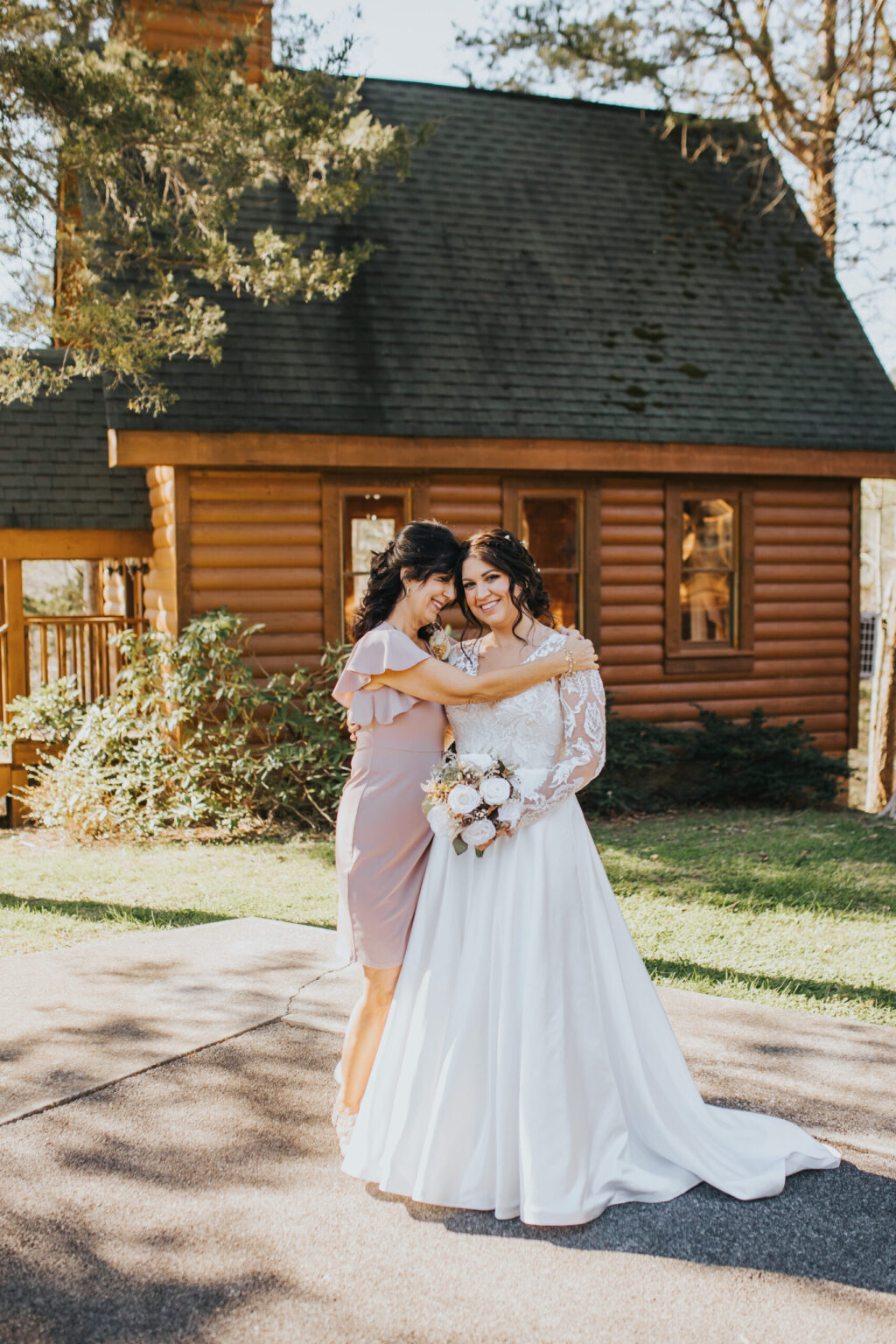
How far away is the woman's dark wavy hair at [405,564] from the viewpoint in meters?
3.71

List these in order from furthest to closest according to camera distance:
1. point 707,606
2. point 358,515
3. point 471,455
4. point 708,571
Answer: point 707,606
point 708,571
point 358,515
point 471,455

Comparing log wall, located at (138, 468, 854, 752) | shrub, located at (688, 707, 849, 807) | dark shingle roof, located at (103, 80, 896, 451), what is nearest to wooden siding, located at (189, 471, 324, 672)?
log wall, located at (138, 468, 854, 752)

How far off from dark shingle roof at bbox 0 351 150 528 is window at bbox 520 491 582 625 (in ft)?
12.3

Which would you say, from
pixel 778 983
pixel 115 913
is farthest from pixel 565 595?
pixel 778 983

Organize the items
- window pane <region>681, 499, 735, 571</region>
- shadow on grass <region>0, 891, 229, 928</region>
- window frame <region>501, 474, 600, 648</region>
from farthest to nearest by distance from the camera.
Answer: window pane <region>681, 499, 735, 571</region>, window frame <region>501, 474, 600, 648</region>, shadow on grass <region>0, 891, 229, 928</region>

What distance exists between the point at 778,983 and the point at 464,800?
2.88 meters

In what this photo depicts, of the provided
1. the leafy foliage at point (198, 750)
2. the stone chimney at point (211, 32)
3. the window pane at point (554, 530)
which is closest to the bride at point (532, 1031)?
the leafy foliage at point (198, 750)

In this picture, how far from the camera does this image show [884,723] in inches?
455

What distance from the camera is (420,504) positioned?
10773 mm

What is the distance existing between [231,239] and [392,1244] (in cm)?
1005

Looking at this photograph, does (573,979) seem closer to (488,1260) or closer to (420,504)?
(488,1260)

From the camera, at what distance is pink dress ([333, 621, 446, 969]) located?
12.0 feet

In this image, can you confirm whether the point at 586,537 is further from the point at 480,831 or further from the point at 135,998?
the point at 480,831

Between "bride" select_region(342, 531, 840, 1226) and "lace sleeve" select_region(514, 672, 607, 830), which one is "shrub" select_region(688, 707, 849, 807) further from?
"lace sleeve" select_region(514, 672, 607, 830)
